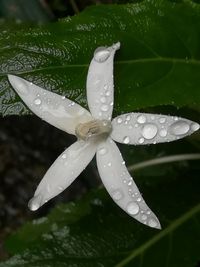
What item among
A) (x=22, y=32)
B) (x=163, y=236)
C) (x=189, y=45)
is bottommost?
(x=163, y=236)

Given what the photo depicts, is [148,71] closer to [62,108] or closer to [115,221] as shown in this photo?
[62,108]

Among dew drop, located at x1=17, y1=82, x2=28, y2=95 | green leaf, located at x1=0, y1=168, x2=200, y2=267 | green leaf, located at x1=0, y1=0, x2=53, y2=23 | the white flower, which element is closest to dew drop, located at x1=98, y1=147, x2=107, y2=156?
the white flower

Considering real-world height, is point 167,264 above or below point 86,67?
below

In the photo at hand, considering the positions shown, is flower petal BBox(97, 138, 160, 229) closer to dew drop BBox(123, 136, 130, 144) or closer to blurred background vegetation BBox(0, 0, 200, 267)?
dew drop BBox(123, 136, 130, 144)

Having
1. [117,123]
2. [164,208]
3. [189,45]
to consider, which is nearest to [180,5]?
[189,45]

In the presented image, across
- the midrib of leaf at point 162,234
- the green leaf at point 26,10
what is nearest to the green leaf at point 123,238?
the midrib of leaf at point 162,234

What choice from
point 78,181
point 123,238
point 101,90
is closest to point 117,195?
point 101,90

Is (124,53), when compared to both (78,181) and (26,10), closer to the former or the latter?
(26,10)
